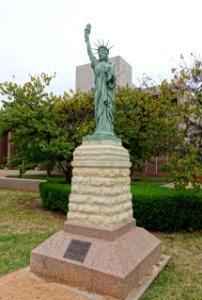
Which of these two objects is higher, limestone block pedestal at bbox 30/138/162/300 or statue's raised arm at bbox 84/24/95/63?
statue's raised arm at bbox 84/24/95/63

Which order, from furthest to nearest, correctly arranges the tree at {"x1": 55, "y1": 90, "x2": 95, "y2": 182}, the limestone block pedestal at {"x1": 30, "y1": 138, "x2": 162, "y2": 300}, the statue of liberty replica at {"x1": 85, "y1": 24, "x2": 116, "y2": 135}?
the tree at {"x1": 55, "y1": 90, "x2": 95, "y2": 182}, the statue of liberty replica at {"x1": 85, "y1": 24, "x2": 116, "y2": 135}, the limestone block pedestal at {"x1": 30, "y1": 138, "x2": 162, "y2": 300}

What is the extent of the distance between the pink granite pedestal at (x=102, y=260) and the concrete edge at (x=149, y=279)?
76 millimetres

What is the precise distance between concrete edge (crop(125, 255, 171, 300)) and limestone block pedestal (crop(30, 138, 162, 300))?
0.09 metres

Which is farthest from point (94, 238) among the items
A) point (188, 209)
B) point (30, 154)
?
point (30, 154)

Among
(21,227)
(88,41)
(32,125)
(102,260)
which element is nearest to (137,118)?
(32,125)

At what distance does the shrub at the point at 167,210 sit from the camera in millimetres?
8922

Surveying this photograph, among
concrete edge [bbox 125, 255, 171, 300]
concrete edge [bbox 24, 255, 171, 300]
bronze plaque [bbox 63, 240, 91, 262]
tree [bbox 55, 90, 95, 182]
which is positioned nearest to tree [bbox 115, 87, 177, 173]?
tree [bbox 55, 90, 95, 182]

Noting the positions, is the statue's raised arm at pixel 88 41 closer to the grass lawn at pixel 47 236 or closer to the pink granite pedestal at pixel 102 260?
the pink granite pedestal at pixel 102 260

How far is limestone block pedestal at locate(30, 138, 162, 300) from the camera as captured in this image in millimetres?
4637

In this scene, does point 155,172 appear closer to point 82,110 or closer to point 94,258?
point 82,110

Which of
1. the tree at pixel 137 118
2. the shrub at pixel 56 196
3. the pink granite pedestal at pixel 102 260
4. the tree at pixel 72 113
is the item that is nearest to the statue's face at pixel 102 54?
the pink granite pedestal at pixel 102 260

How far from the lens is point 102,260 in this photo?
4.78m

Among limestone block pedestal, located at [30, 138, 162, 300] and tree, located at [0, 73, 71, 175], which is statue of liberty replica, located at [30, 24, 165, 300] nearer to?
limestone block pedestal, located at [30, 138, 162, 300]

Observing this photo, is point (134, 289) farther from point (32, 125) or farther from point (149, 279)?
point (32, 125)
